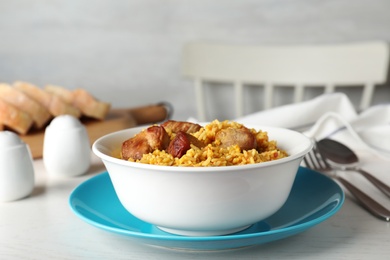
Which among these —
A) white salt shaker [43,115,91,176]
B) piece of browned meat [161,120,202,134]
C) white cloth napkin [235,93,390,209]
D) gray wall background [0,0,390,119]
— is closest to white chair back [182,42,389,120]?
gray wall background [0,0,390,119]

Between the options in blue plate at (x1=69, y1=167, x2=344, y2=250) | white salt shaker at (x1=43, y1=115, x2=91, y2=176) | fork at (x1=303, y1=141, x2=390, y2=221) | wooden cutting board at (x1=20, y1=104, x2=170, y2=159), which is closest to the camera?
blue plate at (x1=69, y1=167, x2=344, y2=250)

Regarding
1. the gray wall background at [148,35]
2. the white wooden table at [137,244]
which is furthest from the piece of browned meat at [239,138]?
the gray wall background at [148,35]

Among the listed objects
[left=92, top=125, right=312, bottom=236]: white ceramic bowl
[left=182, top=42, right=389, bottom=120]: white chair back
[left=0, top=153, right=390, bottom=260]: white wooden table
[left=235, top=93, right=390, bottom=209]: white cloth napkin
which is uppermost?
[left=92, top=125, right=312, bottom=236]: white ceramic bowl

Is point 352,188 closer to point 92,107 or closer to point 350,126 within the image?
point 350,126

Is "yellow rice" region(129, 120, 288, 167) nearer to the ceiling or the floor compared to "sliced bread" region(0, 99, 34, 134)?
nearer to the ceiling

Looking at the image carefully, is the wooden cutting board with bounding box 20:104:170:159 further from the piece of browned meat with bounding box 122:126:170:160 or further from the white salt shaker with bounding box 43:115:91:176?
the piece of browned meat with bounding box 122:126:170:160

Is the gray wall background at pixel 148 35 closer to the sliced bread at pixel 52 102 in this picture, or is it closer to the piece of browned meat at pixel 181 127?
the sliced bread at pixel 52 102
